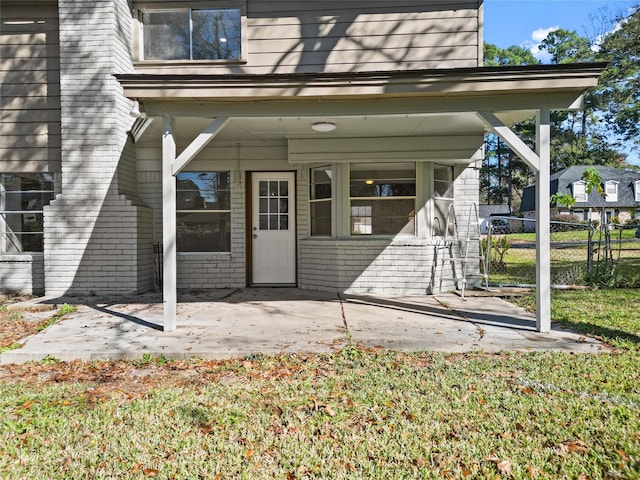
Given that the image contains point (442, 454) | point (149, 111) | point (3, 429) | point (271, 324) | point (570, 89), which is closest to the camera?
point (442, 454)

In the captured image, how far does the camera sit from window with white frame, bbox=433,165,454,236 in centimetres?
732

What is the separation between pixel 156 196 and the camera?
7.99 m

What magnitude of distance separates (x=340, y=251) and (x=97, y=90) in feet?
16.2

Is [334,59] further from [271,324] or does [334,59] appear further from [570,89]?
[271,324]

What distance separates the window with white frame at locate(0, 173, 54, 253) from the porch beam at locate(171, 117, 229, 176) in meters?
4.43

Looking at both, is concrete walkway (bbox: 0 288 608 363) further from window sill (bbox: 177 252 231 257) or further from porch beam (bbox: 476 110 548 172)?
porch beam (bbox: 476 110 548 172)

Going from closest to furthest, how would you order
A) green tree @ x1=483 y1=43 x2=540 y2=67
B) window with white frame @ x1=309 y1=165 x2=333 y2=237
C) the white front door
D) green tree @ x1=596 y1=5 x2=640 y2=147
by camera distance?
window with white frame @ x1=309 y1=165 x2=333 y2=237 → the white front door → green tree @ x1=596 y1=5 x2=640 y2=147 → green tree @ x1=483 y1=43 x2=540 y2=67

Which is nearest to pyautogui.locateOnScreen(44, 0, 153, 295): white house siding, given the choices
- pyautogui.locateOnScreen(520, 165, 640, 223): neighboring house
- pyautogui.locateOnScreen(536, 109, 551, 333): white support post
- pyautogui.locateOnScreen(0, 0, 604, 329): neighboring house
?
pyautogui.locateOnScreen(0, 0, 604, 329): neighboring house

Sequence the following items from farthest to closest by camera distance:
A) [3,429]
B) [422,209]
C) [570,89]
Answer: [422,209] < [570,89] < [3,429]

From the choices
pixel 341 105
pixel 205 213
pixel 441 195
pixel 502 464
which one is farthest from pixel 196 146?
pixel 441 195

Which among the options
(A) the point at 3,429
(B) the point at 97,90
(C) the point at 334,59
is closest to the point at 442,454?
(A) the point at 3,429

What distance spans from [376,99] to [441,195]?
3.22m

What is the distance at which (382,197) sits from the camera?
7.23 meters

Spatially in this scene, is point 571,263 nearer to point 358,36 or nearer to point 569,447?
point 358,36
